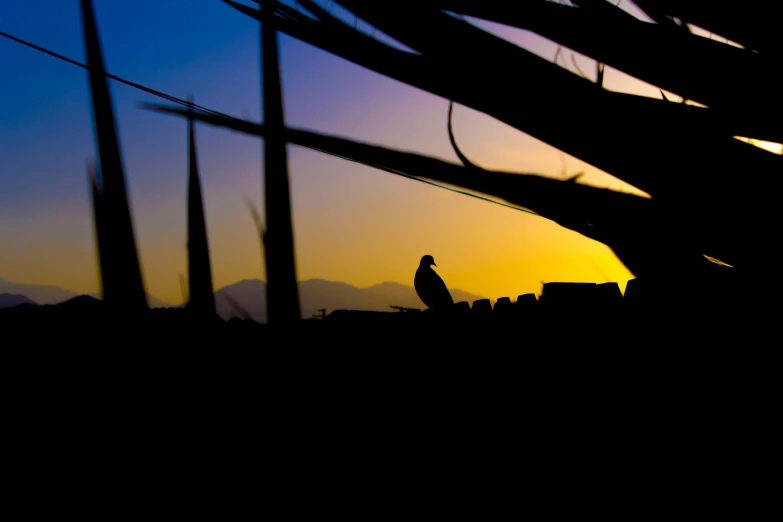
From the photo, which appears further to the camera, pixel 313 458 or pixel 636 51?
pixel 313 458

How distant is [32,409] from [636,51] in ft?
7.75

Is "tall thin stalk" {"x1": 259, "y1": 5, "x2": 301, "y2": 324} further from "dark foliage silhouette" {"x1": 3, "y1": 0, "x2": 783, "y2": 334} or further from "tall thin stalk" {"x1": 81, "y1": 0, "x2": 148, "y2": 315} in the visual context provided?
"tall thin stalk" {"x1": 81, "y1": 0, "x2": 148, "y2": 315}

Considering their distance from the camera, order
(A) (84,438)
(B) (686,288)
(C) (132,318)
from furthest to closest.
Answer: (A) (84,438) → (B) (686,288) → (C) (132,318)

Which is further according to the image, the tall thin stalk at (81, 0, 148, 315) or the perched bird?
the perched bird

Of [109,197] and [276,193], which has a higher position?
[109,197]

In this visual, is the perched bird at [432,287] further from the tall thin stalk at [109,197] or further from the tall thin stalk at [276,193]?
the tall thin stalk at [276,193]

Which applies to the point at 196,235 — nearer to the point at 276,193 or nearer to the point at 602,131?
the point at 276,193

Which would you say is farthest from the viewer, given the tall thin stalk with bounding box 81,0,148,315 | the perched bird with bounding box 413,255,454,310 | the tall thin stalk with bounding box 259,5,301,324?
the perched bird with bounding box 413,255,454,310

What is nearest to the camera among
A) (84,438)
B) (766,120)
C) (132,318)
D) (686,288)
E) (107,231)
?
(107,231)

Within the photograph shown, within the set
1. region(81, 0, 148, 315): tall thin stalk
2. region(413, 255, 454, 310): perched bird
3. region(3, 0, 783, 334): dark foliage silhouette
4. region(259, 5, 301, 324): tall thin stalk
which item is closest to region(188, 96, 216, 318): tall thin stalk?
region(3, 0, 783, 334): dark foliage silhouette

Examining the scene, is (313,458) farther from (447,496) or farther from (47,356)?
(47,356)

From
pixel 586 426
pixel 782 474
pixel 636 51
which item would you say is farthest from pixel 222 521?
pixel 636 51

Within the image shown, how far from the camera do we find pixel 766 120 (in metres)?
1.56

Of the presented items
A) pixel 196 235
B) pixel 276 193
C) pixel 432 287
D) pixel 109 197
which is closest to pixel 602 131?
pixel 276 193
